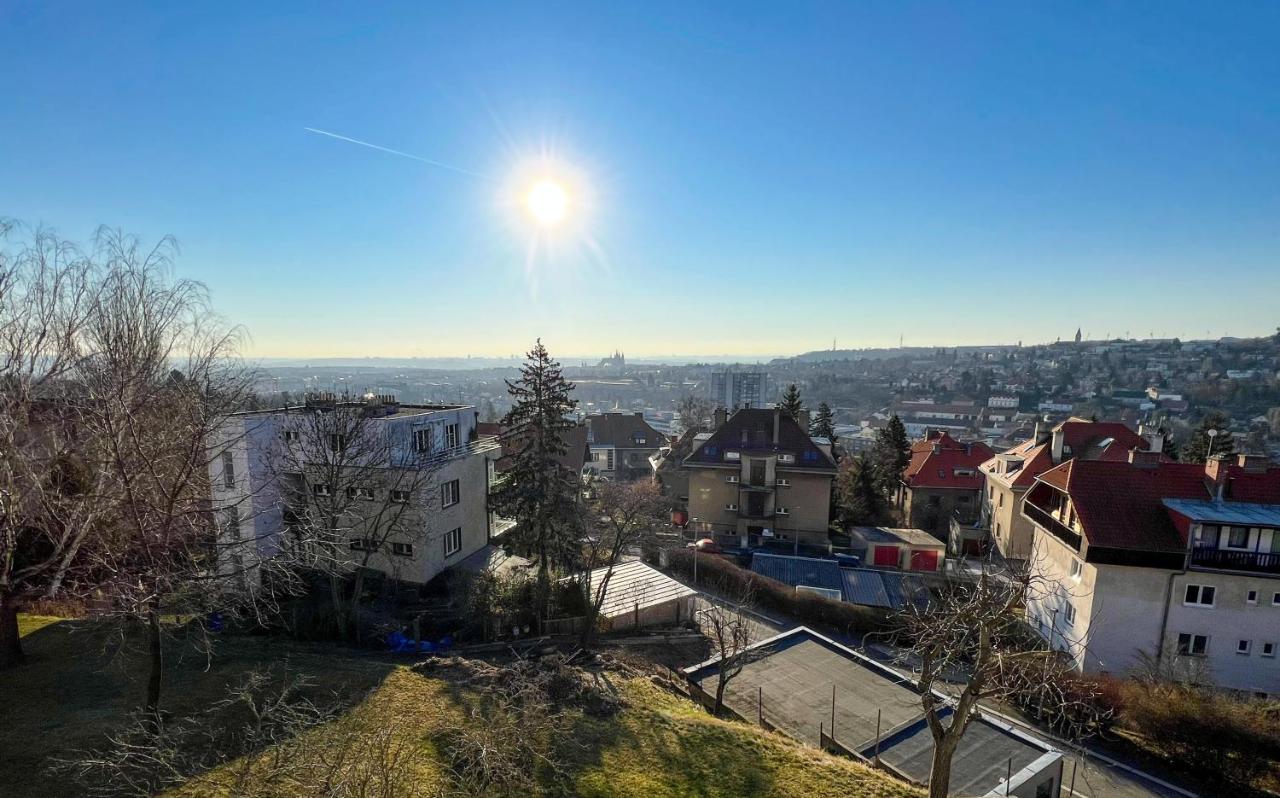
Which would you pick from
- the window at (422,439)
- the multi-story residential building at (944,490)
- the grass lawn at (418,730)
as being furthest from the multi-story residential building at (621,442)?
the grass lawn at (418,730)

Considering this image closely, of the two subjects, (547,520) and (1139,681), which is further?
(547,520)

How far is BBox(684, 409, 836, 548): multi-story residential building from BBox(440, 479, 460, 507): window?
1816 cm

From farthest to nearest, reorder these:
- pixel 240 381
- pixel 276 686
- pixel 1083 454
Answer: pixel 1083 454, pixel 240 381, pixel 276 686

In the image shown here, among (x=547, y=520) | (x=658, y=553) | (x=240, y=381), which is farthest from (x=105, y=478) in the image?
(x=658, y=553)

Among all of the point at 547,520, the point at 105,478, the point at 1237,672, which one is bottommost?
the point at 1237,672

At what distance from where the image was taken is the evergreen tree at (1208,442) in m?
41.0

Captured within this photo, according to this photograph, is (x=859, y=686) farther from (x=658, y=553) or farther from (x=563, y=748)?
(x=658, y=553)

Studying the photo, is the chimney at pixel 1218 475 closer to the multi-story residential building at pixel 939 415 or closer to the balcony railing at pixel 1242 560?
the balcony railing at pixel 1242 560

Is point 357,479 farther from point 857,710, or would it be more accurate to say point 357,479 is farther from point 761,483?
point 761,483

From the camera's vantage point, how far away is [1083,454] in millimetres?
34938

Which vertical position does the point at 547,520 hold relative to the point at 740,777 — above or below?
above

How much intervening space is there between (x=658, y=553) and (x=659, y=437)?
43.6m

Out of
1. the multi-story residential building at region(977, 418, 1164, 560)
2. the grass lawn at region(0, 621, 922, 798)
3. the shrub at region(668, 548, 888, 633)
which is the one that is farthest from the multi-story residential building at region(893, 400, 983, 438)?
the grass lawn at region(0, 621, 922, 798)

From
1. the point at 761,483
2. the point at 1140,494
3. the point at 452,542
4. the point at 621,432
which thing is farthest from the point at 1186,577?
the point at 621,432
